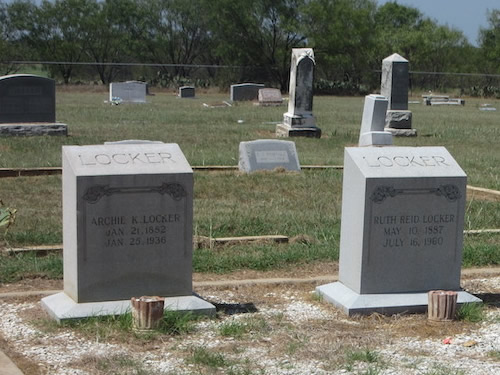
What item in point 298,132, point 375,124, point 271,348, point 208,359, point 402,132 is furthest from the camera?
point 402,132

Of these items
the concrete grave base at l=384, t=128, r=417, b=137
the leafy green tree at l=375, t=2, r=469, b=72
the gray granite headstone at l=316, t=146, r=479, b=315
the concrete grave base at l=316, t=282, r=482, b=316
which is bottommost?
the concrete grave base at l=384, t=128, r=417, b=137

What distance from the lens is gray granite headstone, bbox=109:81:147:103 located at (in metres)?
33.7

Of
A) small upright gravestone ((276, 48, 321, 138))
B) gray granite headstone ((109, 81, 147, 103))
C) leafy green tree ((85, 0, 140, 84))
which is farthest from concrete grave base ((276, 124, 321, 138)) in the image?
leafy green tree ((85, 0, 140, 84))

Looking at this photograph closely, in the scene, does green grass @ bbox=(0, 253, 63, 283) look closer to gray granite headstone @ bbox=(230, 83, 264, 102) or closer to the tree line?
gray granite headstone @ bbox=(230, 83, 264, 102)

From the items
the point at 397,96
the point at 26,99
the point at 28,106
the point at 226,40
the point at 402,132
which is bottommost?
the point at 402,132

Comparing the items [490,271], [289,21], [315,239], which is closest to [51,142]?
[315,239]

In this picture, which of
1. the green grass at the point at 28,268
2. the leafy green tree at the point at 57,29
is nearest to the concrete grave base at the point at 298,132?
the green grass at the point at 28,268

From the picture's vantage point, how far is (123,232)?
574cm

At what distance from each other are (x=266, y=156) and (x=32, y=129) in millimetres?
7173

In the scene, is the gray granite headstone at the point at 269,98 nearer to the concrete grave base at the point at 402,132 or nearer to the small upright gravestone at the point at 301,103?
the small upright gravestone at the point at 301,103

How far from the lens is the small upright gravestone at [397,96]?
72.1ft

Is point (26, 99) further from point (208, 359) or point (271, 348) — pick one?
point (208, 359)

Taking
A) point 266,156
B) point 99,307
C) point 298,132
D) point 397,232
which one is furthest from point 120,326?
point 298,132

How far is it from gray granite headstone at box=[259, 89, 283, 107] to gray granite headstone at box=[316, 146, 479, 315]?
1087 inches
